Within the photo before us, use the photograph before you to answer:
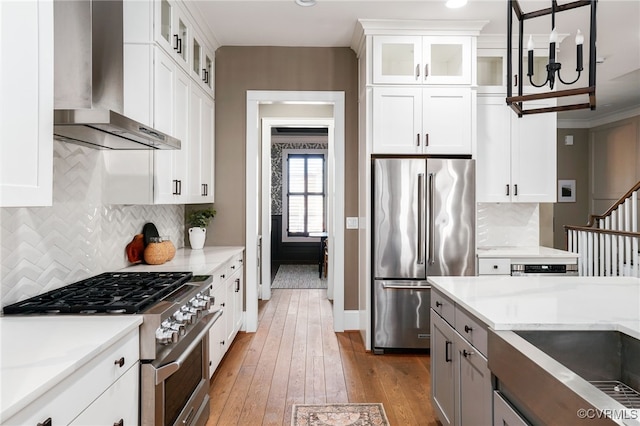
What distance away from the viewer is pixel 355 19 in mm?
3652

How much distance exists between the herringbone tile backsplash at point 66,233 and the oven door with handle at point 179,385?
2.37 feet

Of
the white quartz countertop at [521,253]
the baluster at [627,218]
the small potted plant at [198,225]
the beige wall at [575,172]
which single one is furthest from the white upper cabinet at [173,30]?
the beige wall at [575,172]

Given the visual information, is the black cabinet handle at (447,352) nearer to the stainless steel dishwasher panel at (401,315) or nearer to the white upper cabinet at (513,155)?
the stainless steel dishwasher panel at (401,315)

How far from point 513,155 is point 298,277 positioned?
4.54 m

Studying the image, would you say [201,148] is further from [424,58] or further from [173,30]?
[424,58]

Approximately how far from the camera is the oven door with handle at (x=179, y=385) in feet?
5.65

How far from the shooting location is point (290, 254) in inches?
367

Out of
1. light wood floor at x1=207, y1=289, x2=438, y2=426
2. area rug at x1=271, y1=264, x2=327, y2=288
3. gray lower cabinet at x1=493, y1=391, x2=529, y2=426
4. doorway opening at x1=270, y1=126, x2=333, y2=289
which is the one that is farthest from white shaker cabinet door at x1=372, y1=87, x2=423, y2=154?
doorway opening at x1=270, y1=126, x2=333, y2=289

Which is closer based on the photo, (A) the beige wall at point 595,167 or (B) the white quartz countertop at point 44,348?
(B) the white quartz countertop at point 44,348

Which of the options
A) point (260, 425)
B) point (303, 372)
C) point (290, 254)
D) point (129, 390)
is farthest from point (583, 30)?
point (290, 254)

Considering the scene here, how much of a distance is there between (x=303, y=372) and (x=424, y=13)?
10.2 feet

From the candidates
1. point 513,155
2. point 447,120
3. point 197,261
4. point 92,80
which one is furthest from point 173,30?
point 513,155

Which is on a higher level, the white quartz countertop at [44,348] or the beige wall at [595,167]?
the beige wall at [595,167]

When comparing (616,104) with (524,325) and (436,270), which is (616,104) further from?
(524,325)
